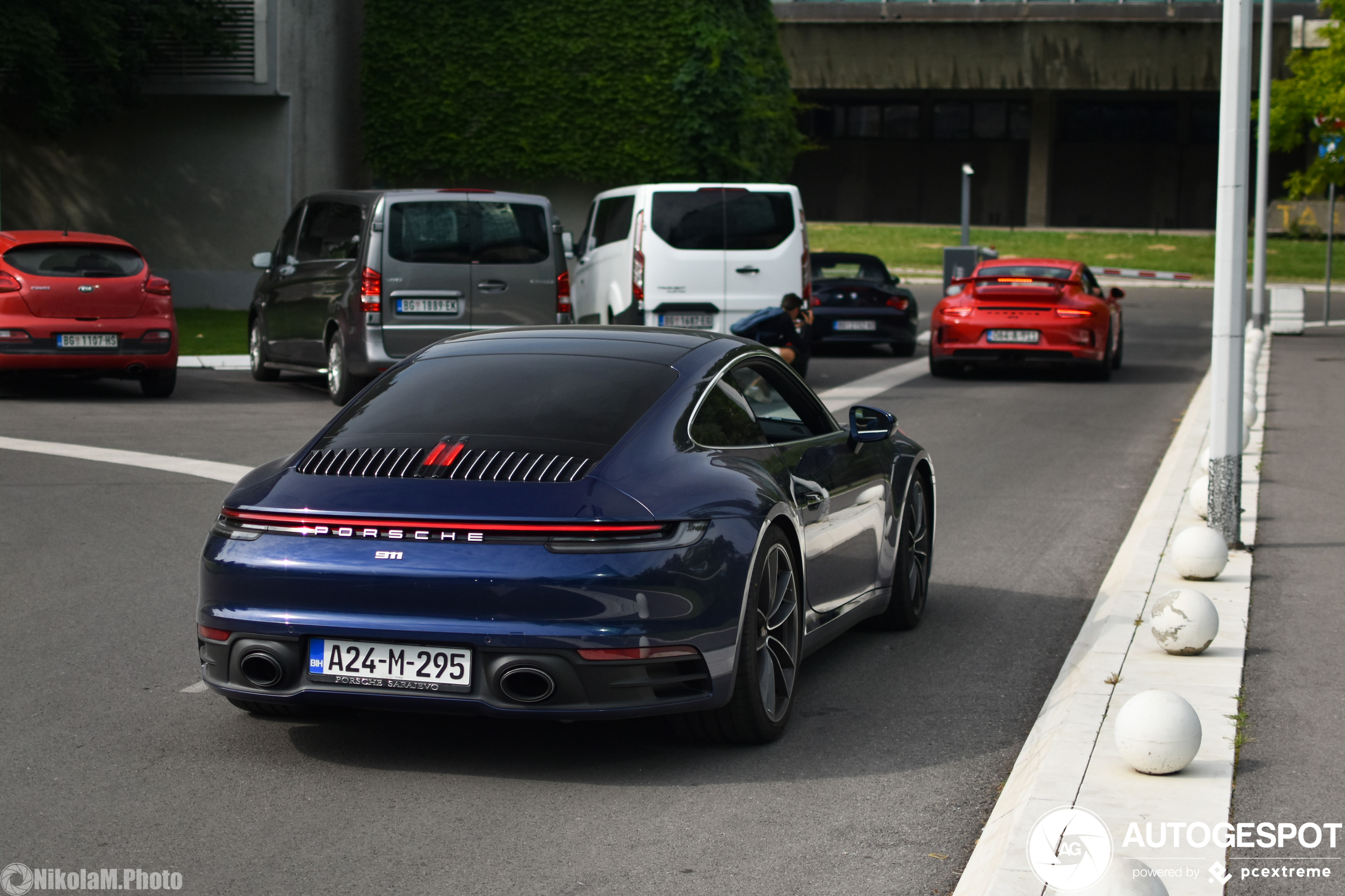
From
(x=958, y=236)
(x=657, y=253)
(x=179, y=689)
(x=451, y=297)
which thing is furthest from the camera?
(x=958, y=236)

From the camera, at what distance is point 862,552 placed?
6648mm

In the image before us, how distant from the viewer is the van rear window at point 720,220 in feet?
60.7

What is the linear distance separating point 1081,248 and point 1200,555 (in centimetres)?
4760

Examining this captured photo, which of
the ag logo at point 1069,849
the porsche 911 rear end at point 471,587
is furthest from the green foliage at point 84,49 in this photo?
the ag logo at point 1069,849

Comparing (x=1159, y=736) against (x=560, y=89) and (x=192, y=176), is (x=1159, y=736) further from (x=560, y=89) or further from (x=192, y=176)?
(x=560, y=89)

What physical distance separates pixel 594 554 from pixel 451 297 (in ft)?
37.6

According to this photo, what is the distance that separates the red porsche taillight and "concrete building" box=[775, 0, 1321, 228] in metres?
53.1

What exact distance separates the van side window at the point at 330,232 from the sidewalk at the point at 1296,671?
343 inches

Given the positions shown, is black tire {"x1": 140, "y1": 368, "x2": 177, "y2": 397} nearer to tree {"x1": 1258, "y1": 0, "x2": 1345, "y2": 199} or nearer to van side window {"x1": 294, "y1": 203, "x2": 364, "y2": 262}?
van side window {"x1": 294, "y1": 203, "x2": 364, "y2": 262}

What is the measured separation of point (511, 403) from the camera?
18.4 ft

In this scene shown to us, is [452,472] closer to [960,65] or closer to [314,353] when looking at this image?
[314,353]

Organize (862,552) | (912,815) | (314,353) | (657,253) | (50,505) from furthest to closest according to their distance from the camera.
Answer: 1. (657,253)
2. (314,353)
3. (50,505)
4. (862,552)
5. (912,815)

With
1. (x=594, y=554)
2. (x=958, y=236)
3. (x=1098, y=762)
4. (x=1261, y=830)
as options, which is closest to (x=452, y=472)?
(x=594, y=554)

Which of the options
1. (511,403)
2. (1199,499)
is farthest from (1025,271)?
(511,403)
